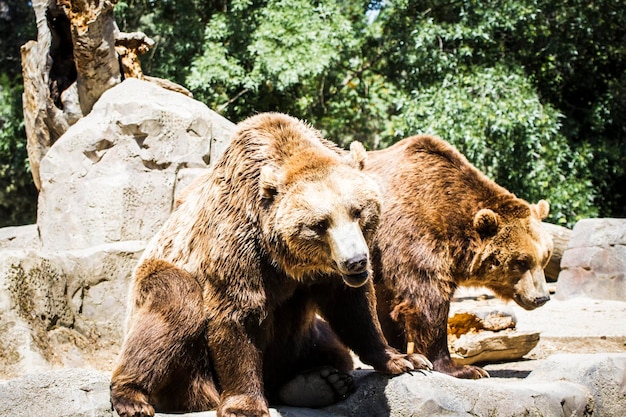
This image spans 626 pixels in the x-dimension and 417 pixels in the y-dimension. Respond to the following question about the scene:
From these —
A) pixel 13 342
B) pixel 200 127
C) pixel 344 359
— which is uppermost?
pixel 200 127

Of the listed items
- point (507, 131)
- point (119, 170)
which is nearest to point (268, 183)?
point (119, 170)

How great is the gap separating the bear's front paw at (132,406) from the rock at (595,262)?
324 inches

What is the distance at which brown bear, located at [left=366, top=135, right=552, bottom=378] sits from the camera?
5312mm

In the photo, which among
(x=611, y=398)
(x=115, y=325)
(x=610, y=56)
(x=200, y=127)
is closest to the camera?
(x=611, y=398)

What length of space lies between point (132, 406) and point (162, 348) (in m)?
0.32

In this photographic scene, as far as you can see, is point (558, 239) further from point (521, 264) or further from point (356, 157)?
point (356, 157)

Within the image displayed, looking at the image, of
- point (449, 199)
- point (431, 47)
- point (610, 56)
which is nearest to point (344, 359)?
point (449, 199)

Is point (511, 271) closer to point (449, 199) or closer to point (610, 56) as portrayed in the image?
point (449, 199)

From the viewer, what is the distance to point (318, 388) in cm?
414

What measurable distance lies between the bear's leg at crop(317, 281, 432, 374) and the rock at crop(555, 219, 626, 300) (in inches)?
280

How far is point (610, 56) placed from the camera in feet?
48.4

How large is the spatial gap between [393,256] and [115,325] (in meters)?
3.21

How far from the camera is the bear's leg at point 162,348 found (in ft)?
12.4

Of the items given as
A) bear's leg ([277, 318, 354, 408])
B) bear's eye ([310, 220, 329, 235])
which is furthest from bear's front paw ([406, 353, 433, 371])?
bear's eye ([310, 220, 329, 235])
